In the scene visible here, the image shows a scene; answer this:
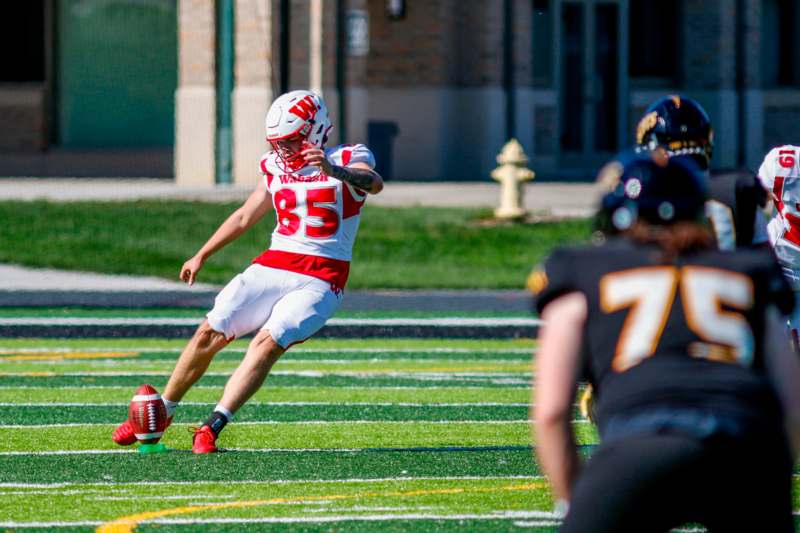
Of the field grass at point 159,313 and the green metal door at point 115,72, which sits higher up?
the green metal door at point 115,72

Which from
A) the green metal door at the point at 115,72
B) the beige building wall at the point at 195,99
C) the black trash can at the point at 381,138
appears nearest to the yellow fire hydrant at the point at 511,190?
the beige building wall at the point at 195,99

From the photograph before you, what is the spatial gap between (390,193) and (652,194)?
22.5 meters

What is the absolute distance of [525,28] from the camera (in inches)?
1268

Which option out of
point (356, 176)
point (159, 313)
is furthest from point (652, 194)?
point (159, 313)

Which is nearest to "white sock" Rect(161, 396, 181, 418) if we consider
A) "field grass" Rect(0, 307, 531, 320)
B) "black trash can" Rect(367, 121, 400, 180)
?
"field grass" Rect(0, 307, 531, 320)

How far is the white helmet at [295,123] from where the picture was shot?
342 inches

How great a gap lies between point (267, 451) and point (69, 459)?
95cm

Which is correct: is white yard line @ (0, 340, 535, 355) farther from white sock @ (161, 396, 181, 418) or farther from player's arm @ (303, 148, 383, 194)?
player's arm @ (303, 148, 383, 194)

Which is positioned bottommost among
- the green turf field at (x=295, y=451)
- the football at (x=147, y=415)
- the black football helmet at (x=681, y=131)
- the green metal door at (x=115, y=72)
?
the green turf field at (x=295, y=451)

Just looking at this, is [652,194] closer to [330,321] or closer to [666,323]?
[666,323]

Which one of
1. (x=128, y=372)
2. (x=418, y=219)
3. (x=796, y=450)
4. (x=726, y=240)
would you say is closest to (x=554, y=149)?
(x=418, y=219)

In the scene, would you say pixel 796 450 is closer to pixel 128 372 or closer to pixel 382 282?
pixel 128 372

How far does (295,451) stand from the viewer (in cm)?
898

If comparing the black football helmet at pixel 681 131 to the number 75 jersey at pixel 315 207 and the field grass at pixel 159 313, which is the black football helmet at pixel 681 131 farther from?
the field grass at pixel 159 313
